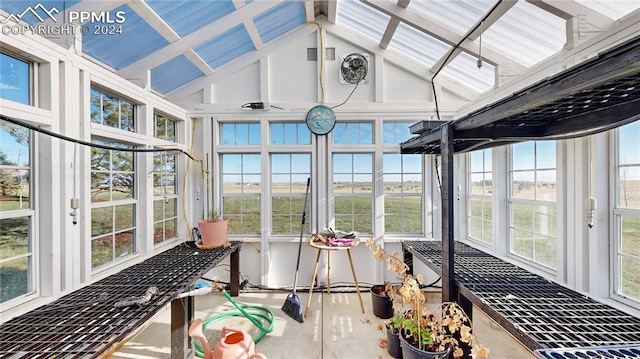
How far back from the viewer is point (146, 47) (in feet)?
8.34

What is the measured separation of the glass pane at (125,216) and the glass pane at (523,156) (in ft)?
13.7

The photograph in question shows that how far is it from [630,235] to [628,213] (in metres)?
0.17

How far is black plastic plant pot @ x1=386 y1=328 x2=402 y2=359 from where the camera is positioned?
2.13m

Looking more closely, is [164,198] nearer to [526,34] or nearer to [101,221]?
[101,221]

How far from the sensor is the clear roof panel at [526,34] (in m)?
2.02

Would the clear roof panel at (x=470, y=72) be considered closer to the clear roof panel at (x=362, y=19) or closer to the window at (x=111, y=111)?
the clear roof panel at (x=362, y=19)

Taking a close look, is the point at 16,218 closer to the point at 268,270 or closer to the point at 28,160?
the point at 28,160

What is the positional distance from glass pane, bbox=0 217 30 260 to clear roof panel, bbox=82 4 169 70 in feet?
4.93

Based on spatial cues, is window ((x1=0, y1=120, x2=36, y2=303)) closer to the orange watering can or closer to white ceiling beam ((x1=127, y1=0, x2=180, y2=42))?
the orange watering can

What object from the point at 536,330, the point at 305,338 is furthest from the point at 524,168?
the point at 305,338

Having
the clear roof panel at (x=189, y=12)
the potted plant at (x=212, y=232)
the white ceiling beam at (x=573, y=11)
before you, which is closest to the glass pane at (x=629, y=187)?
the white ceiling beam at (x=573, y=11)

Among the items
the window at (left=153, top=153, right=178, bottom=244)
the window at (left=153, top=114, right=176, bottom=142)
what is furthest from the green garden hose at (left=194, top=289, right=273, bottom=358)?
the window at (left=153, top=114, right=176, bottom=142)

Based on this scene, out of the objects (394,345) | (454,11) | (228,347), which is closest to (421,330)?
(394,345)

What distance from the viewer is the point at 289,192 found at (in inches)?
143
